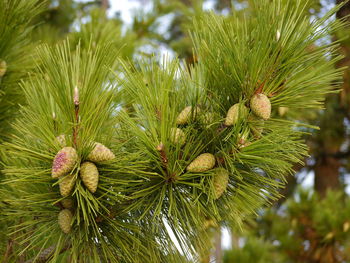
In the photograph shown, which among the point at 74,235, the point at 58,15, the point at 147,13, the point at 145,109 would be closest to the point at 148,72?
the point at 145,109

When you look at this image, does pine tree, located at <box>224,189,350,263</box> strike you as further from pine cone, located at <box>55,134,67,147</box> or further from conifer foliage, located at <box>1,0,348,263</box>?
pine cone, located at <box>55,134,67,147</box>

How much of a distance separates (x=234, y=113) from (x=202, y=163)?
0.10 m

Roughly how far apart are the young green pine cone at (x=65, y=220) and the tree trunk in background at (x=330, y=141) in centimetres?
219

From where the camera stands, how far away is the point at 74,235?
0.88 meters

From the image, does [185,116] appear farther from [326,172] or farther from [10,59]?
[326,172]

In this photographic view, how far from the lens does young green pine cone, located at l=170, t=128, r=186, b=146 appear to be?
0.85 meters

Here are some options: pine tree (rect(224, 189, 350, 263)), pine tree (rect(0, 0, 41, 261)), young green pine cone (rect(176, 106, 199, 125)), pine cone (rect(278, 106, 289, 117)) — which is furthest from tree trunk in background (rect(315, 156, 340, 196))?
young green pine cone (rect(176, 106, 199, 125))

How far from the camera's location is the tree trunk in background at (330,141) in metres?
3.13

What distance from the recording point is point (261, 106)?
834 mm

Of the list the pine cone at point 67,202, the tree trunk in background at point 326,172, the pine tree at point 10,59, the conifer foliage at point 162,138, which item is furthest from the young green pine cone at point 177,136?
the tree trunk in background at point 326,172

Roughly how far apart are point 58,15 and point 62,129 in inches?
76.3

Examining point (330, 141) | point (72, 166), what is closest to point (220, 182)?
point (72, 166)

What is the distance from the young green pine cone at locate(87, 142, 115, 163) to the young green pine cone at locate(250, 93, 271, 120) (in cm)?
26

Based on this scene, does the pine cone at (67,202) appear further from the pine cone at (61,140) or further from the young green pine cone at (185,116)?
the young green pine cone at (185,116)
